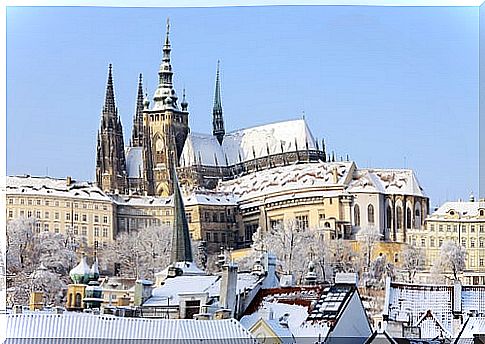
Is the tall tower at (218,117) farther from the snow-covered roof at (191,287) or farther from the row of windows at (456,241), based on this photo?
the row of windows at (456,241)

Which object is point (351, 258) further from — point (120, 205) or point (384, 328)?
point (384, 328)

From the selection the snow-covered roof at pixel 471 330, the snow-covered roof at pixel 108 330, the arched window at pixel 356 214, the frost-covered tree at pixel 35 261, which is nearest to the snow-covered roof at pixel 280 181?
the arched window at pixel 356 214

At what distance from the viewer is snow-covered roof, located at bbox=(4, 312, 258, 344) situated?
21.3ft

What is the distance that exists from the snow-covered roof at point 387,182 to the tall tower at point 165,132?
116 cm

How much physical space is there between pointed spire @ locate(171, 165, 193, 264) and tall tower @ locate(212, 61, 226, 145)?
0.62m

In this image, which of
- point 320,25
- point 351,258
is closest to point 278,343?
point 320,25

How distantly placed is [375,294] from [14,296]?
82.1 inches

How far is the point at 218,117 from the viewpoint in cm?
842

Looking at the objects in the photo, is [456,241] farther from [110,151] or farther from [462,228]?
[110,151]

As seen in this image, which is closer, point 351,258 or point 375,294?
point 375,294

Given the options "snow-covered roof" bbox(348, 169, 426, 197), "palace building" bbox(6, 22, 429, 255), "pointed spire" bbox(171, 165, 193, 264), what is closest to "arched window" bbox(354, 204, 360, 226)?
"palace building" bbox(6, 22, 429, 255)

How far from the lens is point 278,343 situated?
6.86m

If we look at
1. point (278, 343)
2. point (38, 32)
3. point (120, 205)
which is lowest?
point (278, 343)

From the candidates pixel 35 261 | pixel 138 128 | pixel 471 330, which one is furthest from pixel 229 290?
pixel 138 128
